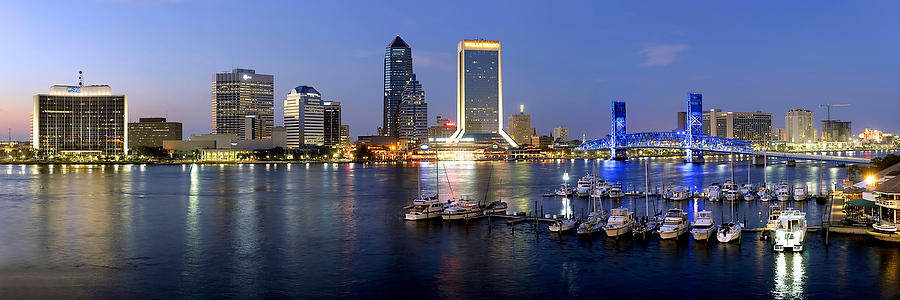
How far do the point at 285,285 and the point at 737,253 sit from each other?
21.9 meters

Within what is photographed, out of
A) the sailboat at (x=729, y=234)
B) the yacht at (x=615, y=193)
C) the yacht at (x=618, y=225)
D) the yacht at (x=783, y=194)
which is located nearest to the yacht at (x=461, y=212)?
the yacht at (x=618, y=225)

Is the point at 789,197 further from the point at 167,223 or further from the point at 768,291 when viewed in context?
the point at 167,223

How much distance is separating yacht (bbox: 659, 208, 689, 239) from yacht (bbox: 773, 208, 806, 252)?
489 cm

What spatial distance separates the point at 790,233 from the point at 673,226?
5.94 metres

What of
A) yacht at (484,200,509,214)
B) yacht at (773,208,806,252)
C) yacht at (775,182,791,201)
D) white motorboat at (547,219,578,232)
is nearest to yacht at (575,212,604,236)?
white motorboat at (547,219,578,232)

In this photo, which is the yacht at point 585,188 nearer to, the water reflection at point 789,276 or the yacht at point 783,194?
the yacht at point 783,194

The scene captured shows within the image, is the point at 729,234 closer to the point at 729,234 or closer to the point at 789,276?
the point at 729,234

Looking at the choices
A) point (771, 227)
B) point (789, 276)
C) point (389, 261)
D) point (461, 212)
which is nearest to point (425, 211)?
point (461, 212)

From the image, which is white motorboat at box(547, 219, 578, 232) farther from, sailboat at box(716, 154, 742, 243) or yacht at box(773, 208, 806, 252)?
yacht at box(773, 208, 806, 252)

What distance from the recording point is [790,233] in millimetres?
34406

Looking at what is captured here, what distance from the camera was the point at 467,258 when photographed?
34.4 meters

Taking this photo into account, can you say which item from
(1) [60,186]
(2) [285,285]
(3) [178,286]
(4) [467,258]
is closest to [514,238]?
(4) [467,258]

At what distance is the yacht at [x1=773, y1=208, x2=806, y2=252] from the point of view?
1344 inches

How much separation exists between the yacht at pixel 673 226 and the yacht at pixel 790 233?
489 centimetres
